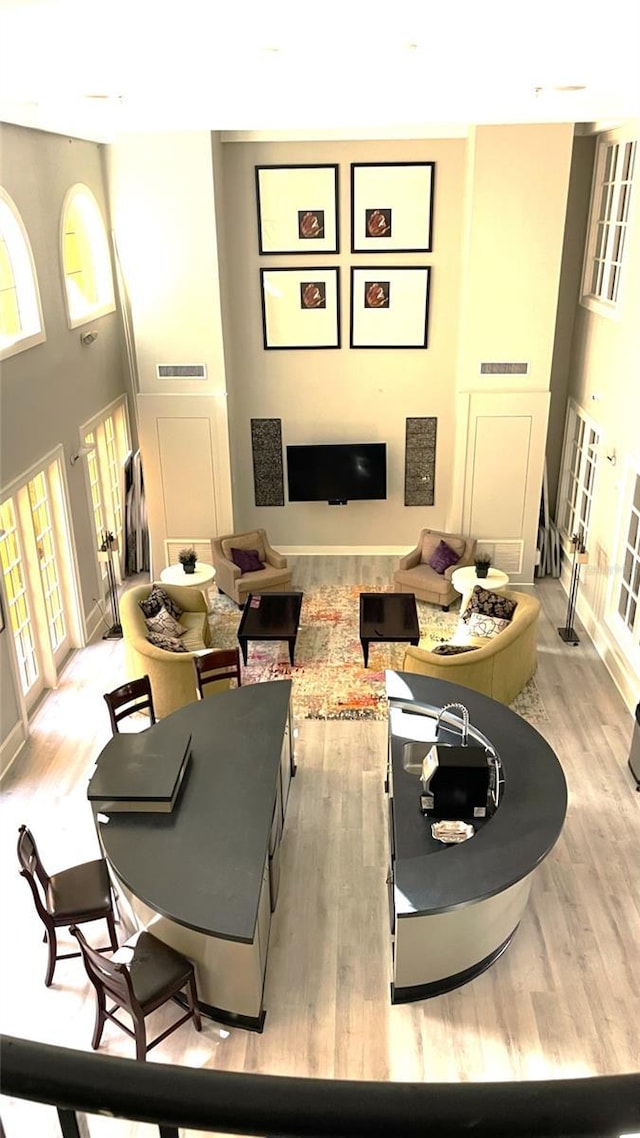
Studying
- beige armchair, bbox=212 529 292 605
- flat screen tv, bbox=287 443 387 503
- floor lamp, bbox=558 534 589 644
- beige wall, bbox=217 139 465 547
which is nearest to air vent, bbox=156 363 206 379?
beige wall, bbox=217 139 465 547

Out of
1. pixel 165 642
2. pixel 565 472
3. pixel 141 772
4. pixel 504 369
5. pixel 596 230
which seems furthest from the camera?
pixel 565 472

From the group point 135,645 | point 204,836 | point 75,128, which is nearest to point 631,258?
point 75,128

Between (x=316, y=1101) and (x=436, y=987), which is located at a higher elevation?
(x=316, y=1101)

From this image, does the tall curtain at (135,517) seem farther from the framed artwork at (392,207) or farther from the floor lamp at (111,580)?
the framed artwork at (392,207)

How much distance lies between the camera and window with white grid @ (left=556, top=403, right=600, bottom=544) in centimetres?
1008

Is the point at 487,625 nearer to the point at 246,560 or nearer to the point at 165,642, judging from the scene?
the point at 165,642

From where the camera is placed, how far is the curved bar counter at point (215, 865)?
4.48 m

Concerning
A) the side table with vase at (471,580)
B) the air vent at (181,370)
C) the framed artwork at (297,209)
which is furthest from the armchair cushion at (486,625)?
the framed artwork at (297,209)

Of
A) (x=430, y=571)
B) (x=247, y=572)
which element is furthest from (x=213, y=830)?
(x=430, y=571)

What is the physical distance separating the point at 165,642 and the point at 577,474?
19.5ft

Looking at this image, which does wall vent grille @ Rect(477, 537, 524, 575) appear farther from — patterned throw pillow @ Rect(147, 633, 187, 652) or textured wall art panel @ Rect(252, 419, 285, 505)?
patterned throw pillow @ Rect(147, 633, 187, 652)

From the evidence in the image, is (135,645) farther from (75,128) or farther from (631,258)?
(631,258)

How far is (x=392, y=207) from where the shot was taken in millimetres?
10398

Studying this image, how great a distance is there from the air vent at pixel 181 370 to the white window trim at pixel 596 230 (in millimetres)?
4872
